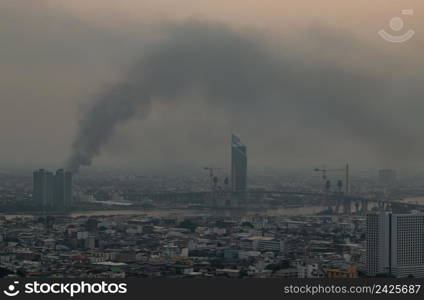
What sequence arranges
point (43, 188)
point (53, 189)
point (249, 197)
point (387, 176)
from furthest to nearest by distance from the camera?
point (249, 197) < point (53, 189) < point (43, 188) < point (387, 176)

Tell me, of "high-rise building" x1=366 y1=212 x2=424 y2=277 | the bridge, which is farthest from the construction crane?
"high-rise building" x1=366 y1=212 x2=424 y2=277

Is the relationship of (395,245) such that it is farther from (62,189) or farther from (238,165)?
(62,189)

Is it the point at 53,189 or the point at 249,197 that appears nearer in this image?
the point at 53,189

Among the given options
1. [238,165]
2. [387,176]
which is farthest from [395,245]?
[238,165]

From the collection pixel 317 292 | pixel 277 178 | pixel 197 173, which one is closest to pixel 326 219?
pixel 277 178

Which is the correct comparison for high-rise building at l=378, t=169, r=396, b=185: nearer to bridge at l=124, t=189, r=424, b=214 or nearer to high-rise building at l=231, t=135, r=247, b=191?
bridge at l=124, t=189, r=424, b=214

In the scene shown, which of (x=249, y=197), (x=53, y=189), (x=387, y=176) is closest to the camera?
(x=387, y=176)

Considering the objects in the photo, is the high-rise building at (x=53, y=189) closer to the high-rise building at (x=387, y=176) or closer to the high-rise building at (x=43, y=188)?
the high-rise building at (x=43, y=188)
